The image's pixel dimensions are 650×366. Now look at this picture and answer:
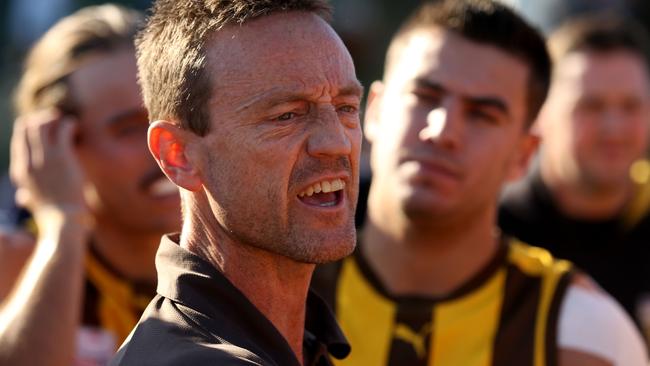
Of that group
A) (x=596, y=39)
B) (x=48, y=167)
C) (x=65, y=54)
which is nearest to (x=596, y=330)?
(x=48, y=167)

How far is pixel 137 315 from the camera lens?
4.47m

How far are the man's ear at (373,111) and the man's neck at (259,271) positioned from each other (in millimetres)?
1864

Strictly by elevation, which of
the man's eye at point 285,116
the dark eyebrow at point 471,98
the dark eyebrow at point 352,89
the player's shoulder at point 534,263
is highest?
the dark eyebrow at point 352,89

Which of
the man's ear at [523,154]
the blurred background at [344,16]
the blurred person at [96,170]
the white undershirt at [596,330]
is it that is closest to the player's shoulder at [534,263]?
the white undershirt at [596,330]

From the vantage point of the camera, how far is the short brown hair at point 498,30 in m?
4.28

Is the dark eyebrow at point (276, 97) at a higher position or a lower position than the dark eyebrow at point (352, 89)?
higher

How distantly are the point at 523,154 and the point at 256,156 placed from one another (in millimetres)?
2186

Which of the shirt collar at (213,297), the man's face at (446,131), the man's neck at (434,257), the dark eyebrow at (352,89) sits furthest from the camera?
the man's neck at (434,257)

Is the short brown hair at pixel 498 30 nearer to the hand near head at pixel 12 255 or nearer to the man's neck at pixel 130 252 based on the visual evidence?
the man's neck at pixel 130 252

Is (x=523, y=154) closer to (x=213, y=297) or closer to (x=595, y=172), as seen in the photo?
(x=595, y=172)

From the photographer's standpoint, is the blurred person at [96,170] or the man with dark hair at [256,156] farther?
the blurred person at [96,170]

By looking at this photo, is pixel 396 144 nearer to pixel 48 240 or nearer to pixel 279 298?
pixel 48 240

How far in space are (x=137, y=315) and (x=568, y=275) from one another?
5.48 ft

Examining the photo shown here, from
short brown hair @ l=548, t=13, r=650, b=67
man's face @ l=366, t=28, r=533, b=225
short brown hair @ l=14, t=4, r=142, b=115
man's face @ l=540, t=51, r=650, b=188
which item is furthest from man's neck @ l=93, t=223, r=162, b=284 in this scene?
short brown hair @ l=548, t=13, r=650, b=67
